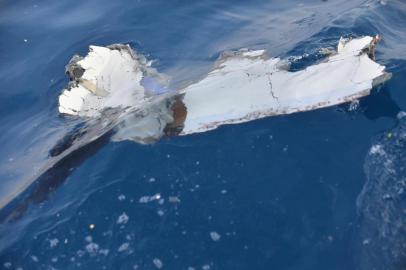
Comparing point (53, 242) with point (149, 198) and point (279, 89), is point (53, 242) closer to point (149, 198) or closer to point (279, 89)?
point (149, 198)

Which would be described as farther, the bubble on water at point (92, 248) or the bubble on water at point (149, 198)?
the bubble on water at point (149, 198)

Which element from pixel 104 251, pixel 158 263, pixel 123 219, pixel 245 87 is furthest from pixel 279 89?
pixel 104 251

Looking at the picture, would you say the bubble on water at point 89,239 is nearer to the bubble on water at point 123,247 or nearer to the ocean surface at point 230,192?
the ocean surface at point 230,192

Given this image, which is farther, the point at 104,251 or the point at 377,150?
the point at 377,150

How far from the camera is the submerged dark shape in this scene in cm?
395

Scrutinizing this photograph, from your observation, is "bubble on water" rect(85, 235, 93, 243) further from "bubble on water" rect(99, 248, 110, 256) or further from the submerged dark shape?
Result: the submerged dark shape

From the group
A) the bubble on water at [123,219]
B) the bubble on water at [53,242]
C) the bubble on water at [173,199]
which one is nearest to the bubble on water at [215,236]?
the bubble on water at [173,199]

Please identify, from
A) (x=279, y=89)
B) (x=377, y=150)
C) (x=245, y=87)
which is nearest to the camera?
(x=377, y=150)

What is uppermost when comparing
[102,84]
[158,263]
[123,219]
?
[102,84]

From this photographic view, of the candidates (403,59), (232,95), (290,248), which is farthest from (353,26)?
(290,248)

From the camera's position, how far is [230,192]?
4.45 metres

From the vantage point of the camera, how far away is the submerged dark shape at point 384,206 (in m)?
3.95

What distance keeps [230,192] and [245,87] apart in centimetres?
127

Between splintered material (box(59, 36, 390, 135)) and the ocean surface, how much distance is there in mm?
196
